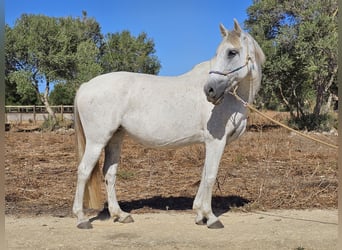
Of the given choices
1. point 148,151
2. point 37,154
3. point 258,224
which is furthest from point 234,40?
point 37,154

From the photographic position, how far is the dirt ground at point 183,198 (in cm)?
407

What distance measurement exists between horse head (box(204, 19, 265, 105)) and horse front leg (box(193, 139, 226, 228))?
0.58m

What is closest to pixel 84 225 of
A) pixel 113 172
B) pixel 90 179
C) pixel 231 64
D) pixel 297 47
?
pixel 90 179

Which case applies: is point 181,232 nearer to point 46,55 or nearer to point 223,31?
point 223,31

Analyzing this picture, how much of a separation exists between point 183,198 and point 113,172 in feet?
4.77

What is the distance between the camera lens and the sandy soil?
3820 millimetres

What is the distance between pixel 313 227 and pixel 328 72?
1596 cm

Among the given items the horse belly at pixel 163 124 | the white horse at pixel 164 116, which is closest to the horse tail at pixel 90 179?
the white horse at pixel 164 116

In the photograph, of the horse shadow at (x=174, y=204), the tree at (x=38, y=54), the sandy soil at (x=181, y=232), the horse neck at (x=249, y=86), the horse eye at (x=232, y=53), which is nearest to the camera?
the sandy soil at (x=181, y=232)

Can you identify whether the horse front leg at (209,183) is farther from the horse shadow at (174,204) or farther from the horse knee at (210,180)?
the horse shadow at (174,204)

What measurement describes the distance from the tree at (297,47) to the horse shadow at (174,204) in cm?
1351

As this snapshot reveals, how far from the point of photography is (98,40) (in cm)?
3609

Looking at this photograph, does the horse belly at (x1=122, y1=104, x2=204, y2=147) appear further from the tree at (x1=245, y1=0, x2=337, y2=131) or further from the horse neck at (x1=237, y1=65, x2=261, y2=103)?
the tree at (x1=245, y1=0, x2=337, y2=131)

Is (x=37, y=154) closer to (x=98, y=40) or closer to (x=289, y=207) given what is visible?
(x=289, y=207)
